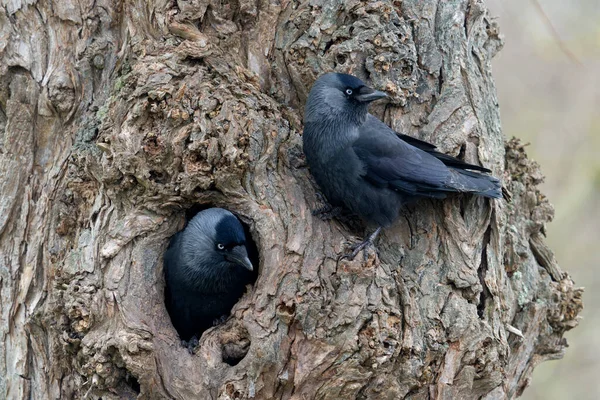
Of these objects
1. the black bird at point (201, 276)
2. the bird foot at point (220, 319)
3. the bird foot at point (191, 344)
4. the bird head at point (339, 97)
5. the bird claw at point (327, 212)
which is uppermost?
the bird head at point (339, 97)

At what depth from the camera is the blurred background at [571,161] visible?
33.9ft

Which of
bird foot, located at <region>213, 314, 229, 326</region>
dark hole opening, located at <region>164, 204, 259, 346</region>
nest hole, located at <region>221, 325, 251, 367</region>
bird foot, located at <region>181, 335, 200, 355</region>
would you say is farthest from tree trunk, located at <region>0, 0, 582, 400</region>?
bird foot, located at <region>213, 314, 229, 326</region>

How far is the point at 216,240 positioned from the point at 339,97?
4.50 feet

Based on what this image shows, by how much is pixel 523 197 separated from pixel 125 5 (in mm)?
3512

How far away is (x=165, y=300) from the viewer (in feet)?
17.7

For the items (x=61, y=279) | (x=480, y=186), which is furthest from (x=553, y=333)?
(x=61, y=279)

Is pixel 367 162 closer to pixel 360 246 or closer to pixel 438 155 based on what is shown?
pixel 438 155

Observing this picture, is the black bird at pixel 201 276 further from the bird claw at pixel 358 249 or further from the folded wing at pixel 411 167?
the folded wing at pixel 411 167

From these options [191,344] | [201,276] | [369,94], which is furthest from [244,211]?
[369,94]

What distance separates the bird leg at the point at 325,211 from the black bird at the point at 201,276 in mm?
663

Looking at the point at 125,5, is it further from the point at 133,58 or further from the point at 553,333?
the point at 553,333

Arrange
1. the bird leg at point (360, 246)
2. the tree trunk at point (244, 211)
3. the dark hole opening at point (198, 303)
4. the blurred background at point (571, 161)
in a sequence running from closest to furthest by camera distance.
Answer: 1. the tree trunk at point (244, 211)
2. the bird leg at point (360, 246)
3. the dark hole opening at point (198, 303)
4. the blurred background at point (571, 161)

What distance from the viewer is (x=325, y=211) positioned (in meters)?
5.07

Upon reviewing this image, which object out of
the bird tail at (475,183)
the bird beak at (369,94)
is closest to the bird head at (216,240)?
the bird beak at (369,94)
